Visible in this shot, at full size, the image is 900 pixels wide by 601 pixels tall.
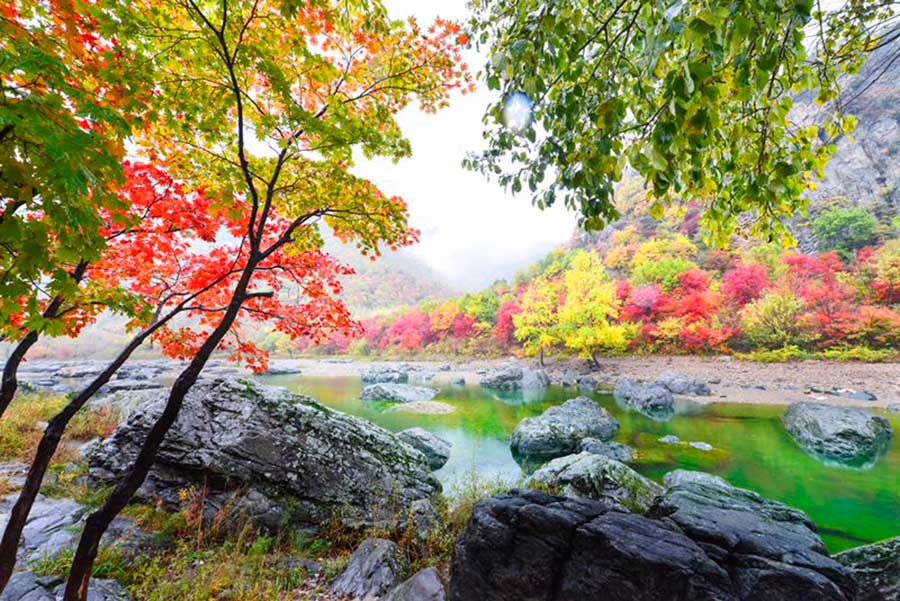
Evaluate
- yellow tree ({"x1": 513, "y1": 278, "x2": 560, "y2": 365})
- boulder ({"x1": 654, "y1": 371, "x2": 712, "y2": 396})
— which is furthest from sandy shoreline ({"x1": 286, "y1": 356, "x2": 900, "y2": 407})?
yellow tree ({"x1": 513, "y1": 278, "x2": 560, "y2": 365})

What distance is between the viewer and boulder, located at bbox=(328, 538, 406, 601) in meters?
3.35

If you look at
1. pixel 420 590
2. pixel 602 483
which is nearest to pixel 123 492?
pixel 420 590

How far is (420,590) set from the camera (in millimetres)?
3166

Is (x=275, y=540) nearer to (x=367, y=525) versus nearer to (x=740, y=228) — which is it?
(x=367, y=525)

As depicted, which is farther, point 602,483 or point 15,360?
point 602,483

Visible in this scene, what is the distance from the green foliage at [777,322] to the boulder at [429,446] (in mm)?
21996

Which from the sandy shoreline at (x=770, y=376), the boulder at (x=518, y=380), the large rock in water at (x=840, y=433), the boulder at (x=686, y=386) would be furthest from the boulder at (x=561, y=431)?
the boulder at (x=518, y=380)

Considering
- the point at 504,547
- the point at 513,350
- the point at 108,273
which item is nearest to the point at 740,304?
the point at 513,350

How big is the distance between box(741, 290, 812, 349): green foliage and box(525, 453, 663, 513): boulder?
2080 centimetres

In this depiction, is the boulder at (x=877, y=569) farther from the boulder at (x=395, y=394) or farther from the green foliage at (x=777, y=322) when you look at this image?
the green foliage at (x=777, y=322)

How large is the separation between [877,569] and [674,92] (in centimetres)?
522

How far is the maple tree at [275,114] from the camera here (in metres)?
2.65

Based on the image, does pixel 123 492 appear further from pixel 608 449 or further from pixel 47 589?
pixel 608 449

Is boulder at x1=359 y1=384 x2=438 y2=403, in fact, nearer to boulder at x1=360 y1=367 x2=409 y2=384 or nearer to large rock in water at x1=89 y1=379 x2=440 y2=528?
boulder at x1=360 y1=367 x2=409 y2=384
